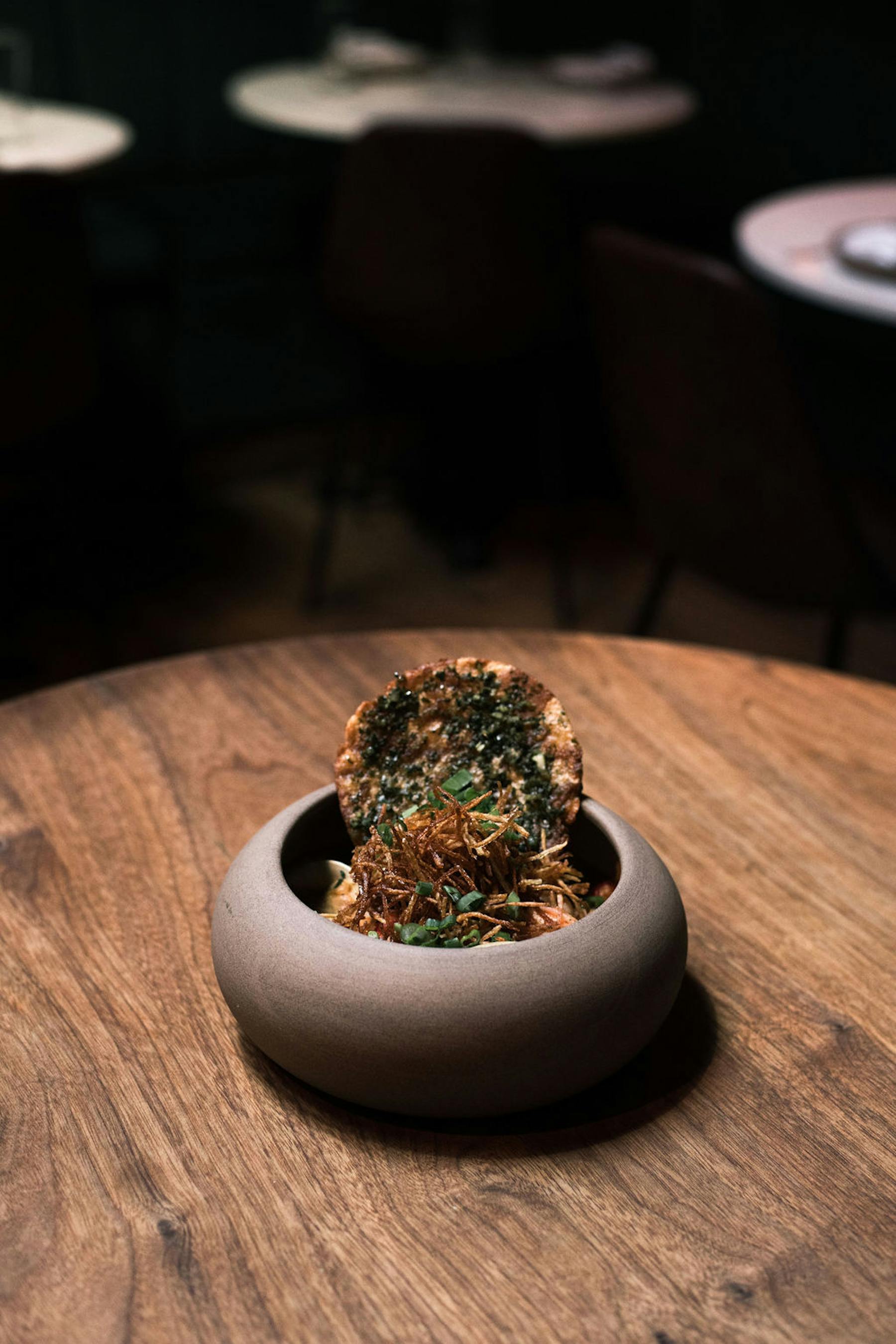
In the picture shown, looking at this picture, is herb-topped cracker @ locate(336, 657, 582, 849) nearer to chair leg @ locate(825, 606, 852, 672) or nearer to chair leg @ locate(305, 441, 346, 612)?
chair leg @ locate(825, 606, 852, 672)

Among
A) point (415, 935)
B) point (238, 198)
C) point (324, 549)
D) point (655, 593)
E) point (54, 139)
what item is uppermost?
point (415, 935)

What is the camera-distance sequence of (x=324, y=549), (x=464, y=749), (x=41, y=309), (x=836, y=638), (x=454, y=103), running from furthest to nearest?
(x=454, y=103)
(x=324, y=549)
(x=41, y=309)
(x=836, y=638)
(x=464, y=749)

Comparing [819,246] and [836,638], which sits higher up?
[819,246]

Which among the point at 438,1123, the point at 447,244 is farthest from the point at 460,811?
the point at 447,244

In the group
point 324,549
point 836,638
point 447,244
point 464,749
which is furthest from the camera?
point 324,549

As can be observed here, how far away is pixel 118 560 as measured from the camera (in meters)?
2.84

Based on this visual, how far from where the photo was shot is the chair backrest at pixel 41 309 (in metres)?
1.88

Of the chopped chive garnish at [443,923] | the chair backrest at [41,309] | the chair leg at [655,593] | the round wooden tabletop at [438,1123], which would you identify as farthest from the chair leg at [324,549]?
the chopped chive garnish at [443,923]

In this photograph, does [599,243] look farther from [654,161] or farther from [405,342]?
[654,161]

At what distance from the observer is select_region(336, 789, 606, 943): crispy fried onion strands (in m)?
0.58

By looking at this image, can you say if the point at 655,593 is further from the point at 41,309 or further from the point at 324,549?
the point at 41,309

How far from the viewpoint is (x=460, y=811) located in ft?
1.95

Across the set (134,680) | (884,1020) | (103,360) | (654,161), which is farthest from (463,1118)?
(654,161)

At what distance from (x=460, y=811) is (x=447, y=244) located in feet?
6.37
